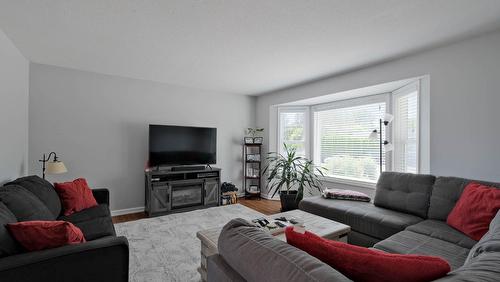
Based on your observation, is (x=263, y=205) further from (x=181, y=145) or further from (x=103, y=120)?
(x=103, y=120)

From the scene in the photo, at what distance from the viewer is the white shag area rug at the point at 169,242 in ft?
7.03

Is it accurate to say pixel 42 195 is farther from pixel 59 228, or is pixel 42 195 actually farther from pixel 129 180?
pixel 129 180

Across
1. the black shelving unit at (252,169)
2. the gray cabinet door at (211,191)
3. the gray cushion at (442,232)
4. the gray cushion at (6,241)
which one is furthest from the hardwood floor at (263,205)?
the gray cushion at (6,241)

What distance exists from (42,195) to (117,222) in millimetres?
1580

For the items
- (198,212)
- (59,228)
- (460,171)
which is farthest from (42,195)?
(460,171)

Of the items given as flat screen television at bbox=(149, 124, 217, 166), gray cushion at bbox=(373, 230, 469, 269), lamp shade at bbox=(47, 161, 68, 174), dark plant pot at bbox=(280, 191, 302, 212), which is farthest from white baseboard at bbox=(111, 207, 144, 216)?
gray cushion at bbox=(373, 230, 469, 269)

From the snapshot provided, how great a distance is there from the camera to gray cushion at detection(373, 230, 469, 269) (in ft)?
5.21

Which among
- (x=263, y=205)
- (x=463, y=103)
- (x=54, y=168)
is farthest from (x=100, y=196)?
(x=463, y=103)

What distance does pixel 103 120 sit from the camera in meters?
3.79

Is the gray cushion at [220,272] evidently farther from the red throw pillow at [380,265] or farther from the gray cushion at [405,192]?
the gray cushion at [405,192]

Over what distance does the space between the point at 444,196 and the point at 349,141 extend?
2.04 m

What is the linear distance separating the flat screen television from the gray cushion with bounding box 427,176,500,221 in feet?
11.3

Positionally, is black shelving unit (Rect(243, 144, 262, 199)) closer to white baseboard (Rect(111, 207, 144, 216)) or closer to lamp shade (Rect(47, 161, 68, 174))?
white baseboard (Rect(111, 207, 144, 216))

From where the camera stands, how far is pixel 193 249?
261 centimetres
